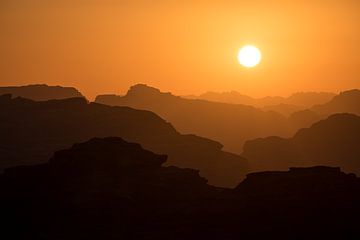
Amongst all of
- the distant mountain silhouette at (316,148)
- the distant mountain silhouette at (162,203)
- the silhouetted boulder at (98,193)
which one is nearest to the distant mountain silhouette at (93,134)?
the distant mountain silhouette at (316,148)

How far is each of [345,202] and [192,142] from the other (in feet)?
257

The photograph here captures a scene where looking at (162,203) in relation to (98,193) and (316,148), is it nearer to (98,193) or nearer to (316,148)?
(98,193)

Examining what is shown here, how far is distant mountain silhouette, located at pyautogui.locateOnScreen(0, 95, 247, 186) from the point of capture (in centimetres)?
14100

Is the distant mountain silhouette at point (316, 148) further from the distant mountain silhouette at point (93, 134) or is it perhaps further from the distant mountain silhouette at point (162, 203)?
the distant mountain silhouette at point (162, 203)

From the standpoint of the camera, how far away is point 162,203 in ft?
248

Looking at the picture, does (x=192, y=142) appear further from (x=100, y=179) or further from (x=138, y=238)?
(x=138, y=238)

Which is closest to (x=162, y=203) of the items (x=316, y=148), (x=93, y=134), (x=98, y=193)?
(x=98, y=193)

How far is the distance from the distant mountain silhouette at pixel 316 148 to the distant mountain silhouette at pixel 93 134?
21.1m

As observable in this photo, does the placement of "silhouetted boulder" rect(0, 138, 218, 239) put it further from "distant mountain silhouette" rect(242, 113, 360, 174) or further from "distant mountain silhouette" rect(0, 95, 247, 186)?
"distant mountain silhouette" rect(242, 113, 360, 174)

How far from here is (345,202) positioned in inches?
2773

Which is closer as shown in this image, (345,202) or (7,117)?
(345,202)

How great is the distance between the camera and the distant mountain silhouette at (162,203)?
68625 mm

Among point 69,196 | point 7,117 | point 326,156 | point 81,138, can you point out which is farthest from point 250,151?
point 69,196

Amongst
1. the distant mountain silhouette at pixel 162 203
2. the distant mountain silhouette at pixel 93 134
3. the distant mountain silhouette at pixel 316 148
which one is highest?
the distant mountain silhouette at pixel 316 148
